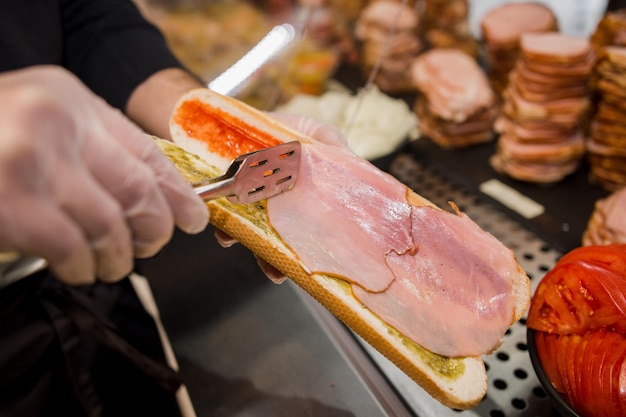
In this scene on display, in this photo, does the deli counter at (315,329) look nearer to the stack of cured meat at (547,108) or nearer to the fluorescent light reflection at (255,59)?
the stack of cured meat at (547,108)

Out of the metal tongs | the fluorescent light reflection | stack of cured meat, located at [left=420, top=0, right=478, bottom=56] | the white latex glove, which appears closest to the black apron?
the metal tongs

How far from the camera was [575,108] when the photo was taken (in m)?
2.08

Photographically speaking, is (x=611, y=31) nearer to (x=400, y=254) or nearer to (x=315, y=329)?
(x=400, y=254)

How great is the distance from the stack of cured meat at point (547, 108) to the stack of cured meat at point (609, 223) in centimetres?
53

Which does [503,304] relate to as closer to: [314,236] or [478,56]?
[314,236]

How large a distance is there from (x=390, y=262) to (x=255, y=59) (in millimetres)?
2001

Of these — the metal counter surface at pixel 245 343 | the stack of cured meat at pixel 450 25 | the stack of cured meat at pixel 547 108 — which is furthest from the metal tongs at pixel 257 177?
the stack of cured meat at pixel 450 25

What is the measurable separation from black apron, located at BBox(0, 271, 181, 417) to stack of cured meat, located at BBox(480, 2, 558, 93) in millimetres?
2230

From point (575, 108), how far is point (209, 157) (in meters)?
1.69

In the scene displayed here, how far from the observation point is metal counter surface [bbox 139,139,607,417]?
134 cm

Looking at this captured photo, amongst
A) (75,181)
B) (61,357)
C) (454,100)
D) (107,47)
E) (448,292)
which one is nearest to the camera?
(75,181)

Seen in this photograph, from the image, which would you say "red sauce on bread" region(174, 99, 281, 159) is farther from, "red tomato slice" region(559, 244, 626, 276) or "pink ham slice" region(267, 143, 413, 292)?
"red tomato slice" region(559, 244, 626, 276)

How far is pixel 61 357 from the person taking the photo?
4.91 ft

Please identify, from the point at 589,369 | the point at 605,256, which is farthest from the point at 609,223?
the point at 589,369
